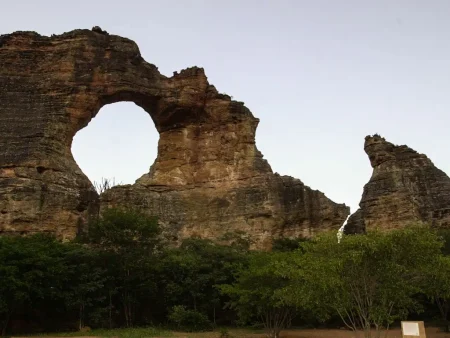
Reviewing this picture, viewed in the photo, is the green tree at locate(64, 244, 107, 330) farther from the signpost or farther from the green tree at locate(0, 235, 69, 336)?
the signpost

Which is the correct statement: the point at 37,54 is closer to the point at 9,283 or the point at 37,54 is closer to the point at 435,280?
the point at 9,283

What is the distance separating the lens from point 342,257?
53.2ft

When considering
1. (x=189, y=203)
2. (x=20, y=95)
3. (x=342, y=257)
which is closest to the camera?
(x=342, y=257)

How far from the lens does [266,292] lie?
21422 mm

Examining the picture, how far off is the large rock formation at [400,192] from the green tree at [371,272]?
22.0 metres

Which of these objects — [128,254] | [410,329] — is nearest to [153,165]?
[128,254]

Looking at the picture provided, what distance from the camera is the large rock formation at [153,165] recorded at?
1375 inches

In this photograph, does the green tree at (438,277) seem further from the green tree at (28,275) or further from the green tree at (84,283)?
the green tree at (28,275)

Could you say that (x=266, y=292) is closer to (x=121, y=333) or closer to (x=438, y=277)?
(x=438, y=277)

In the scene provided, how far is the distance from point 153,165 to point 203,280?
17265mm

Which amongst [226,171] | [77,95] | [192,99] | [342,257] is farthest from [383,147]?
[342,257]

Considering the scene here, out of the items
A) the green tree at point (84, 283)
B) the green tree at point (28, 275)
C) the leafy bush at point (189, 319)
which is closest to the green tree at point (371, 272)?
the leafy bush at point (189, 319)

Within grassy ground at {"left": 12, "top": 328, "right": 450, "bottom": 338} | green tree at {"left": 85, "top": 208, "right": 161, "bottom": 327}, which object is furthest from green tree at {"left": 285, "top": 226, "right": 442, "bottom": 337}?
green tree at {"left": 85, "top": 208, "right": 161, "bottom": 327}

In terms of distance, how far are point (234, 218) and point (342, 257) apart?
23335 mm
